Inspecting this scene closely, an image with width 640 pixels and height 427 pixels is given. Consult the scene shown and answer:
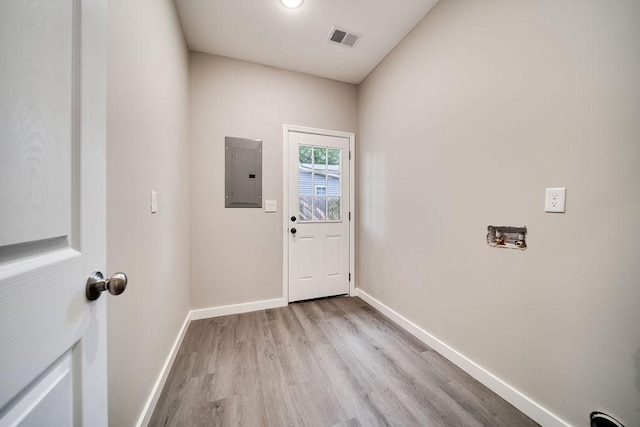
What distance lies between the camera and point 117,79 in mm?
940

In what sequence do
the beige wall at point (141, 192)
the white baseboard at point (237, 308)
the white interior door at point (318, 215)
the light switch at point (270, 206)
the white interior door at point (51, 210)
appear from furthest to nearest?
1. the white interior door at point (318, 215)
2. the light switch at point (270, 206)
3. the white baseboard at point (237, 308)
4. the beige wall at point (141, 192)
5. the white interior door at point (51, 210)

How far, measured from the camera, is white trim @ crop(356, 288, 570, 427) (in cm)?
120

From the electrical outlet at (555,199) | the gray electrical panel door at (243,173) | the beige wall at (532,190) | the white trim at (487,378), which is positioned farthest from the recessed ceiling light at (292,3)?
the white trim at (487,378)

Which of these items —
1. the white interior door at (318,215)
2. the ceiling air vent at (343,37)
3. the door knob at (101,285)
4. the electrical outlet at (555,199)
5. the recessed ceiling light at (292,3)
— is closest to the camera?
the door knob at (101,285)

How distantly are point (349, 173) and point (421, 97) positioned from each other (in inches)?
45.4

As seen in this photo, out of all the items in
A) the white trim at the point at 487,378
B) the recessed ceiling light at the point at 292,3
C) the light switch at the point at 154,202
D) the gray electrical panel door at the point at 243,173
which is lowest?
the white trim at the point at 487,378

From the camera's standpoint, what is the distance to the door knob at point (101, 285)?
1.85 feet

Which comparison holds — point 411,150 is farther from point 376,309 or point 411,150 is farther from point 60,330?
point 60,330

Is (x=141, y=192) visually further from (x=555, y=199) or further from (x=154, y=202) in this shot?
(x=555, y=199)

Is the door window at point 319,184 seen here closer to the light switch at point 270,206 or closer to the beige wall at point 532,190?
the light switch at point 270,206

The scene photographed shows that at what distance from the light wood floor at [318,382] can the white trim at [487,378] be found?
4cm

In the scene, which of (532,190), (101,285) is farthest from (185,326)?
(532,190)

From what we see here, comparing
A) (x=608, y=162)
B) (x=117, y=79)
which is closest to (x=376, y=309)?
(x=608, y=162)

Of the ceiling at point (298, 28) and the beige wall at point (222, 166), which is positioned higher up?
the ceiling at point (298, 28)
